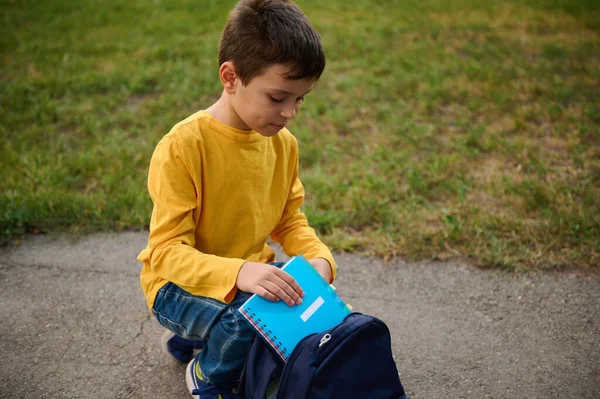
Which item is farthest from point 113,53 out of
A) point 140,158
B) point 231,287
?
point 231,287

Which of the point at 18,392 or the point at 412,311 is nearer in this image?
the point at 18,392

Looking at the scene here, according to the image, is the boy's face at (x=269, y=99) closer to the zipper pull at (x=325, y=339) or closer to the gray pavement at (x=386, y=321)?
the zipper pull at (x=325, y=339)

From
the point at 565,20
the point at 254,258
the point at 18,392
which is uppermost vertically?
the point at 565,20

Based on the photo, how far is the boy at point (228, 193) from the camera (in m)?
1.82

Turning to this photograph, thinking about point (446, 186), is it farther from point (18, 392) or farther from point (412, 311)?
point (18, 392)

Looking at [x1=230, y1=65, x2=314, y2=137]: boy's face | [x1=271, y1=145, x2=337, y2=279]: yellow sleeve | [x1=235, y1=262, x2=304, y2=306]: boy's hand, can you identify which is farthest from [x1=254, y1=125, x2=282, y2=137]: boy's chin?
[x1=235, y1=262, x2=304, y2=306]: boy's hand

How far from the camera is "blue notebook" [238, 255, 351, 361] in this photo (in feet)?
5.78

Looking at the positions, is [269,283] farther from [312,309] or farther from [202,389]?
[202,389]

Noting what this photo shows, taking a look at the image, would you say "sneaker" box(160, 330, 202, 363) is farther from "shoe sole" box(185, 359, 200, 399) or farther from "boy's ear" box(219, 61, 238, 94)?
"boy's ear" box(219, 61, 238, 94)

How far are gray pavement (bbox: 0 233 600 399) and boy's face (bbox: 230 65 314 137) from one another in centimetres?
107

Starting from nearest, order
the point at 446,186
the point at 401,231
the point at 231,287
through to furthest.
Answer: the point at 231,287, the point at 401,231, the point at 446,186

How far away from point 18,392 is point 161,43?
4.16 meters

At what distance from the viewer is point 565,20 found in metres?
6.25

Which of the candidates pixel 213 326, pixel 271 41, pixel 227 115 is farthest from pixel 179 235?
pixel 271 41
